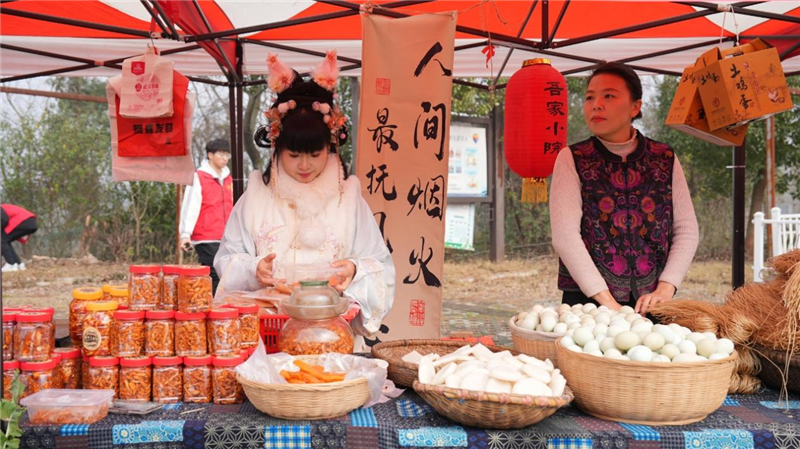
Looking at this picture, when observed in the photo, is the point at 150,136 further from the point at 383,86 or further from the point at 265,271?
the point at 265,271

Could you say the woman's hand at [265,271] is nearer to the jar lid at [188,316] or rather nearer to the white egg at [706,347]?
the jar lid at [188,316]

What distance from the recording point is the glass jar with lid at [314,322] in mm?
1867

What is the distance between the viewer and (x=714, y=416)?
169cm

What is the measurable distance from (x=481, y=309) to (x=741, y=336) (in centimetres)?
692

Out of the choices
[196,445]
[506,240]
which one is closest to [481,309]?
[506,240]

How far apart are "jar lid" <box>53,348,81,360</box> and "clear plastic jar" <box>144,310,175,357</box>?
0.71 ft

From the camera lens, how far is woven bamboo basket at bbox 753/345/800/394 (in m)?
1.84

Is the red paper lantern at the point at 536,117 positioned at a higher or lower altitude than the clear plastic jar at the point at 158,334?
higher

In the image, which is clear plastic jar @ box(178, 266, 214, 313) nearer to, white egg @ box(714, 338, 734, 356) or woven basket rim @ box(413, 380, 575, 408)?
woven basket rim @ box(413, 380, 575, 408)

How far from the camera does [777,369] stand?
1.89m

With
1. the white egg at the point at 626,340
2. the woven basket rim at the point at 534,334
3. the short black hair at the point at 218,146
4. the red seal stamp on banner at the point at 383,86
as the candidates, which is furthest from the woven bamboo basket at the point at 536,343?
the short black hair at the point at 218,146

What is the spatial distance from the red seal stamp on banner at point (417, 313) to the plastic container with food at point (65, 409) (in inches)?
82.4

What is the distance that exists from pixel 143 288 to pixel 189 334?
0.18 meters

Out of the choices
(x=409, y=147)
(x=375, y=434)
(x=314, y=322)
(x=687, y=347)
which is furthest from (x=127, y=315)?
(x=409, y=147)
